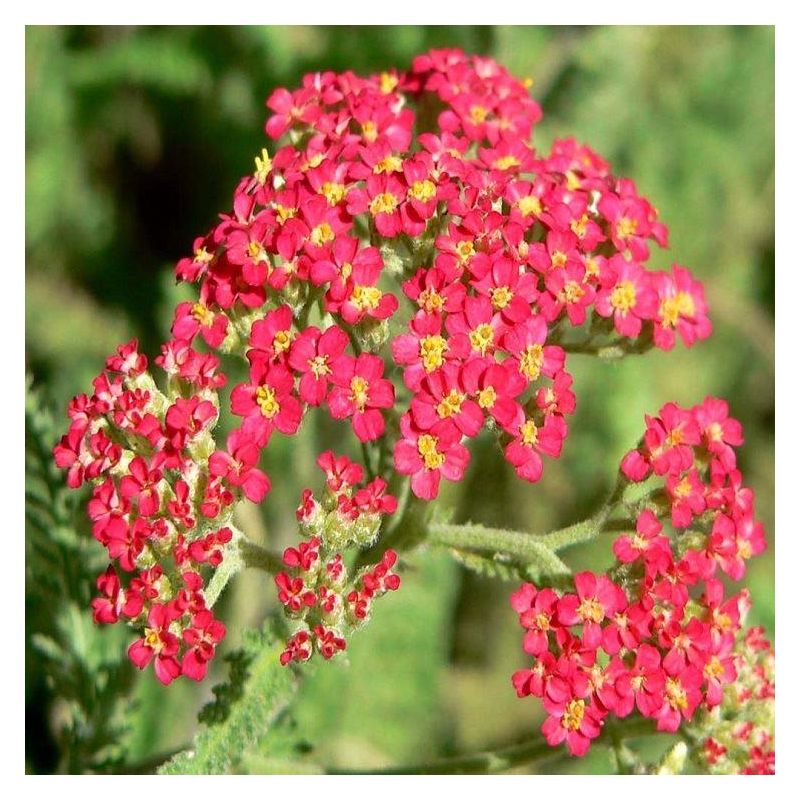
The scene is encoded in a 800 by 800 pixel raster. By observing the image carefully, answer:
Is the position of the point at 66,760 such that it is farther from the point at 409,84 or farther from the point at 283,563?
the point at 409,84

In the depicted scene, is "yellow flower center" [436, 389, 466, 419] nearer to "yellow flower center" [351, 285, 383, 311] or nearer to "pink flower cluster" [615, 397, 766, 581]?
"yellow flower center" [351, 285, 383, 311]

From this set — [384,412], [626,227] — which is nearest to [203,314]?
[384,412]

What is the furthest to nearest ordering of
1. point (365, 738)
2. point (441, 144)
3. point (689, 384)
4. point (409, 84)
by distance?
point (689, 384) < point (365, 738) < point (409, 84) < point (441, 144)

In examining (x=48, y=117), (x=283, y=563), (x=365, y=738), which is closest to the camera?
(x=283, y=563)

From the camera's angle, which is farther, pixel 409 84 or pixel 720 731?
pixel 409 84

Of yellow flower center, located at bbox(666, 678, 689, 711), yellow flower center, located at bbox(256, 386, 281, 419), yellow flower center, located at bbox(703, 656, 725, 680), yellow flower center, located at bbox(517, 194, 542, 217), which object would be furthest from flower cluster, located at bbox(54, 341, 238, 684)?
yellow flower center, located at bbox(703, 656, 725, 680)

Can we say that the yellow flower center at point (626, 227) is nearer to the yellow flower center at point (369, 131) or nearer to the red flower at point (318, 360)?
the yellow flower center at point (369, 131)
